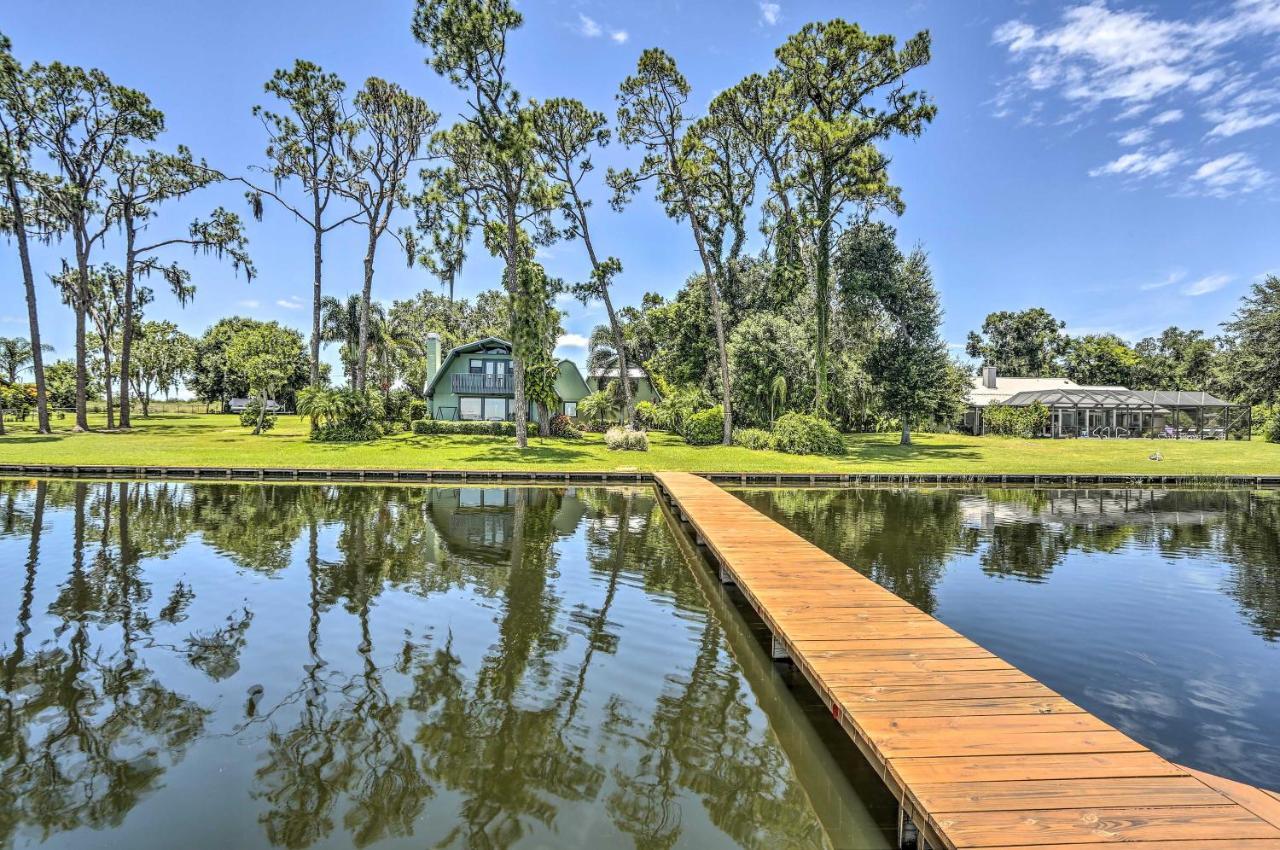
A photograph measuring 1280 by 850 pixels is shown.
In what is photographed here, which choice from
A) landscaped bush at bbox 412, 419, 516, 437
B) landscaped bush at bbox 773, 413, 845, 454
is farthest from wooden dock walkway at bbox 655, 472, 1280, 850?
landscaped bush at bbox 412, 419, 516, 437

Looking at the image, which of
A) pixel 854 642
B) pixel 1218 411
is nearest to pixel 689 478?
pixel 854 642

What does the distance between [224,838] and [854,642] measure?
526 centimetres

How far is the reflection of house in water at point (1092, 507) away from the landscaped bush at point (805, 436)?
362 inches

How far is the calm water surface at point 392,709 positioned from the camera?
177 inches

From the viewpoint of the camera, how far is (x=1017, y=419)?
48.0m

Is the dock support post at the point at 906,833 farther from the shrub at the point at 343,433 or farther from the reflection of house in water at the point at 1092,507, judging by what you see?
the shrub at the point at 343,433

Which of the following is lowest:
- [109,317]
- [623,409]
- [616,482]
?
[616,482]

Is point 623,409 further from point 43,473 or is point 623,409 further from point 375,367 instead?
point 375,367

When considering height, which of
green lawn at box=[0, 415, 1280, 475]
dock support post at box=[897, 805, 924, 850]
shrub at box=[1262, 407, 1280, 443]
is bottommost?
dock support post at box=[897, 805, 924, 850]

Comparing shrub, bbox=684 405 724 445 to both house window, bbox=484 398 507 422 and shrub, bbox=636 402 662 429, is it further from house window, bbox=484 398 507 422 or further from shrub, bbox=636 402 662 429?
house window, bbox=484 398 507 422

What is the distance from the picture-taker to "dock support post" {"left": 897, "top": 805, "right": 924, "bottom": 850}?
4.14 m

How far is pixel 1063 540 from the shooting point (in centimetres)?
1509

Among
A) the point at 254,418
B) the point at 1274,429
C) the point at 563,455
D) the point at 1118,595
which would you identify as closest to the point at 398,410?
the point at 254,418

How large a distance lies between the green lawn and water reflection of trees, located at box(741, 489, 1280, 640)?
5353mm
